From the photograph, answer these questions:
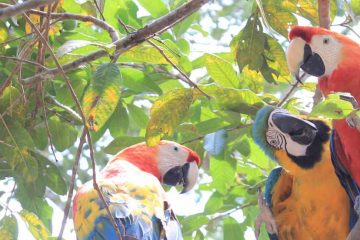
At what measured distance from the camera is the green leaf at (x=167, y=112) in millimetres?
1981

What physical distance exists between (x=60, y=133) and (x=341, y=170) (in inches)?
36.0

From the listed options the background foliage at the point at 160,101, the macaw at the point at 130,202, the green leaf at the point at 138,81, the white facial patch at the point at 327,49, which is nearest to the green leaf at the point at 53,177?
the background foliage at the point at 160,101

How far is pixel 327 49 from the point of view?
2449 mm

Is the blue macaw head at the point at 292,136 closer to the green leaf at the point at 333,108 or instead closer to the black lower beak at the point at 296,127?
the black lower beak at the point at 296,127

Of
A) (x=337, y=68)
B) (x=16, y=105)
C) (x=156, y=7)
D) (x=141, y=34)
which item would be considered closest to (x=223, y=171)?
(x=337, y=68)

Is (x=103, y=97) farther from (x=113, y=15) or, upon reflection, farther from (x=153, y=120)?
(x=113, y=15)

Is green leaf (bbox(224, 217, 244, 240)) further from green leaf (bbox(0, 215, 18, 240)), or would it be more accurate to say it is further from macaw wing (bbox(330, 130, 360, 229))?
green leaf (bbox(0, 215, 18, 240))

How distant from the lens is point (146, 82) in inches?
94.3

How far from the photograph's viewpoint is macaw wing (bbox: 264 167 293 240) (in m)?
2.42

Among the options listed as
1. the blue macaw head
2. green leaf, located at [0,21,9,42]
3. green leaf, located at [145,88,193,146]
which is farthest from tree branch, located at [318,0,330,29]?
green leaf, located at [0,21,9,42]

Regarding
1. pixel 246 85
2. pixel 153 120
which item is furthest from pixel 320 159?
pixel 153 120

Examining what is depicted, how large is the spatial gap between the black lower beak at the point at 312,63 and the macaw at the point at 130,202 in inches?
18.9

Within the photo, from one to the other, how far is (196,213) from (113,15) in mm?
804

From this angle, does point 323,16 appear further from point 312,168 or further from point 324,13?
point 312,168
